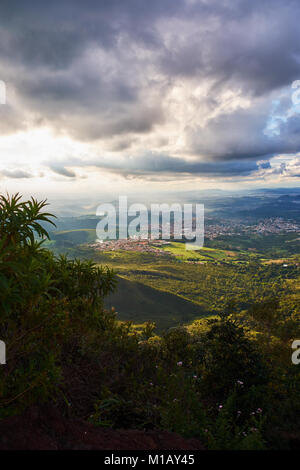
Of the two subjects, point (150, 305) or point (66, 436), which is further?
point (150, 305)

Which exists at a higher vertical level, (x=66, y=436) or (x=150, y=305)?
(x=66, y=436)

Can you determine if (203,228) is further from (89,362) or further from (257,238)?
(89,362)

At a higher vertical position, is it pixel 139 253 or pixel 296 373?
pixel 296 373

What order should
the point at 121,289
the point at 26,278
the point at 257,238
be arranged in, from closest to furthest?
1. the point at 26,278
2. the point at 121,289
3. the point at 257,238

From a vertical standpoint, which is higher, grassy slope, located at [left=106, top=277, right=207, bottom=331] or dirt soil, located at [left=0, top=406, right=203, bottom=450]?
dirt soil, located at [left=0, top=406, right=203, bottom=450]

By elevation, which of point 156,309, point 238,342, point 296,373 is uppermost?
point 238,342

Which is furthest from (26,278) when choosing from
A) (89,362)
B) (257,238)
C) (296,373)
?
(257,238)
